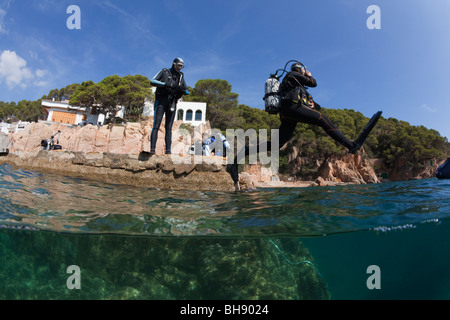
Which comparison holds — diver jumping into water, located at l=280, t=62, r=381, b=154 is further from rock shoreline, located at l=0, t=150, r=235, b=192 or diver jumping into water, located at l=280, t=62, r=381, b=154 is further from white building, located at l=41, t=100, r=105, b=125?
white building, located at l=41, t=100, r=105, b=125

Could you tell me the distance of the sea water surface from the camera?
3297 millimetres

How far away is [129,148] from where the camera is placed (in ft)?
86.1

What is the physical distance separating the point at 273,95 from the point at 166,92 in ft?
8.19

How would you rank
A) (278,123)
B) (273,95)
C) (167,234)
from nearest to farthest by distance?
(167,234)
(273,95)
(278,123)

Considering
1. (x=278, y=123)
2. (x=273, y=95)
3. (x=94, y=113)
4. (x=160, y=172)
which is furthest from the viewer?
(x=278, y=123)

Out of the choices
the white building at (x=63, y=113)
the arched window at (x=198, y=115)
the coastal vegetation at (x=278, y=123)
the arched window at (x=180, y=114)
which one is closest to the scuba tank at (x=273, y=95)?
the arched window at (x=198, y=115)

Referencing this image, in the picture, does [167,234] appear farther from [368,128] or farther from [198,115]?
[198,115]

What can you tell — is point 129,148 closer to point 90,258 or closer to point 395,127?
point 90,258

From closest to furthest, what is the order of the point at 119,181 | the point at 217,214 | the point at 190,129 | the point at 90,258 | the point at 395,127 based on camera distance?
1. the point at 217,214
2. the point at 90,258
3. the point at 119,181
4. the point at 190,129
5. the point at 395,127

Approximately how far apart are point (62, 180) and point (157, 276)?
115 inches

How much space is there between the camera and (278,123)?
43.2m

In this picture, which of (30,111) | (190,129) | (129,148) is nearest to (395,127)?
(190,129)

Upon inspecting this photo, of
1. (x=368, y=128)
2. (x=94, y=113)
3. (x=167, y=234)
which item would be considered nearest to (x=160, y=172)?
(x=167, y=234)

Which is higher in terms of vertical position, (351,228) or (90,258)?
(351,228)
